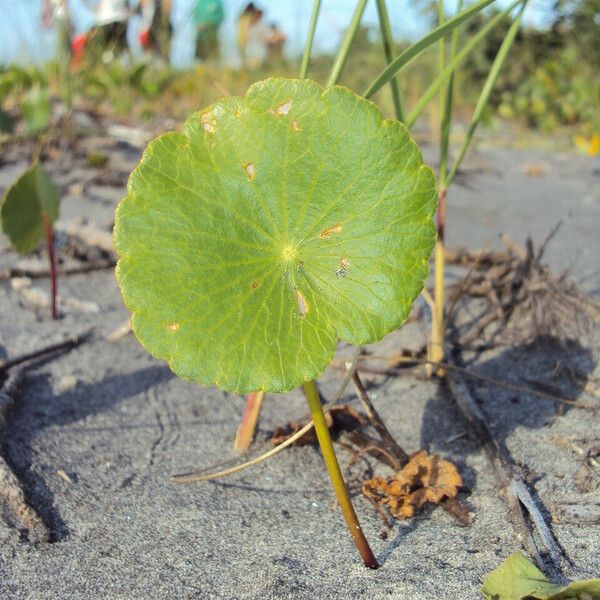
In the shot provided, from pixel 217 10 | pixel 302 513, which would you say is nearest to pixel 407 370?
pixel 302 513

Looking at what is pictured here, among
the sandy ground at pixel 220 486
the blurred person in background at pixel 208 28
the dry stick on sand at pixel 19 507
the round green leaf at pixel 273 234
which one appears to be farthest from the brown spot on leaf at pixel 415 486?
the blurred person in background at pixel 208 28

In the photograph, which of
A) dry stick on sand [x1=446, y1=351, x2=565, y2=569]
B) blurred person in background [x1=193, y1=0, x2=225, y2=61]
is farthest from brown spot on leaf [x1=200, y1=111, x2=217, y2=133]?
blurred person in background [x1=193, y1=0, x2=225, y2=61]

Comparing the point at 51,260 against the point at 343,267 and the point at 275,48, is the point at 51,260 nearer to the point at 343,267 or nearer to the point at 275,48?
the point at 343,267

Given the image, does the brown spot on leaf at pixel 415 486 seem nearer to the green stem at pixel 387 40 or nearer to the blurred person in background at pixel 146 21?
the green stem at pixel 387 40

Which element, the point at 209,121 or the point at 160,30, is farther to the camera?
Answer: the point at 160,30

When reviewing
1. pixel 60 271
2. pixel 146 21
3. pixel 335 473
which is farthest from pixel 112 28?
pixel 335 473

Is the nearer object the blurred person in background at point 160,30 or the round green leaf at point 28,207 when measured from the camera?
the round green leaf at point 28,207
